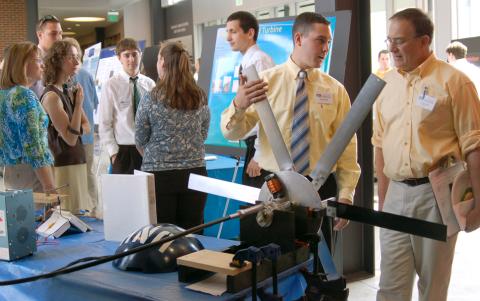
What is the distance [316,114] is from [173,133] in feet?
2.86

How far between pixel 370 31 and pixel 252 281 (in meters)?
2.83

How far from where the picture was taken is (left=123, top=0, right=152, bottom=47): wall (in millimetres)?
13047

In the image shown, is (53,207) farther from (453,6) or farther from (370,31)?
(453,6)

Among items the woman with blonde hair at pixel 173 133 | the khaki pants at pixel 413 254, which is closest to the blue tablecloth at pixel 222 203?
the woman with blonde hair at pixel 173 133

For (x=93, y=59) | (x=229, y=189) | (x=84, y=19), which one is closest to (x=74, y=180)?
(x=229, y=189)

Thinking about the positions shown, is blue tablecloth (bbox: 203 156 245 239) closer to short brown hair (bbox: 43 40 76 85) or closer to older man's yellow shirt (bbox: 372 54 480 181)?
short brown hair (bbox: 43 40 76 85)

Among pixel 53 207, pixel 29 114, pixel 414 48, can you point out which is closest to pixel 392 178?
pixel 414 48

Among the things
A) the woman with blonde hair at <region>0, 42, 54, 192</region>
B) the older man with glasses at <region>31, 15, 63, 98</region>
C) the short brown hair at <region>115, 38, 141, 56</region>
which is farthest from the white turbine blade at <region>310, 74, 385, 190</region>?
the older man with glasses at <region>31, 15, 63, 98</region>

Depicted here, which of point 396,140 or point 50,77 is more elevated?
point 50,77

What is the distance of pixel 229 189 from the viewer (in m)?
1.40

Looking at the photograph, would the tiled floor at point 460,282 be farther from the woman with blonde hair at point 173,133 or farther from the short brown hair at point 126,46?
the short brown hair at point 126,46

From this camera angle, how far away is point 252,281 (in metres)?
1.39

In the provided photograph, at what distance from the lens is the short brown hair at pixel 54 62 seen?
3629 millimetres

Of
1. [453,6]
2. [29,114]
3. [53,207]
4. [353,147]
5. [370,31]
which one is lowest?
[53,207]
